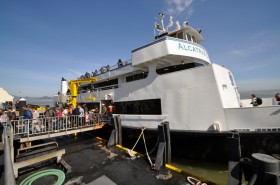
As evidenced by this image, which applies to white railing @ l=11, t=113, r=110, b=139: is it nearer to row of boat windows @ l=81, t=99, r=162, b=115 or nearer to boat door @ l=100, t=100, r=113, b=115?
boat door @ l=100, t=100, r=113, b=115

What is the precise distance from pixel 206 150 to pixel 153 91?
3849 mm

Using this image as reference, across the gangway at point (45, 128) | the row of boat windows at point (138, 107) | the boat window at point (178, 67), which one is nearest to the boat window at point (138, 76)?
the boat window at point (178, 67)

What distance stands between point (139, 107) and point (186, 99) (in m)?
3.05

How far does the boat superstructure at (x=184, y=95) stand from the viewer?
20.3ft

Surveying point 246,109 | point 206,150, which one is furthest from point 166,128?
point 246,109

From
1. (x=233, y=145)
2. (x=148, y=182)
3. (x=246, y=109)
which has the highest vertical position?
(x=246, y=109)

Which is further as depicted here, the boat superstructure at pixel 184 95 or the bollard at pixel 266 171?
the boat superstructure at pixel 184 95

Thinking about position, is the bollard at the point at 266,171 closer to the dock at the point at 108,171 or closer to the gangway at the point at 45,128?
the dock at the point at 108,171

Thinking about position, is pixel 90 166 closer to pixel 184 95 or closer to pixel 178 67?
pixel 184 95

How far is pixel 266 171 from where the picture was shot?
3.11 m

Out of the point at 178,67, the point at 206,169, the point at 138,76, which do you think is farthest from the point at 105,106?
the point at 206,169

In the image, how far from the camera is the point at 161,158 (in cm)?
644

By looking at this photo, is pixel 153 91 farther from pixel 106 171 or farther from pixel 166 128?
pixel 106 171

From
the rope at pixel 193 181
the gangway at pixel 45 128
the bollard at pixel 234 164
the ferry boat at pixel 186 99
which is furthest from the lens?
the gangway at pixel 45 128
